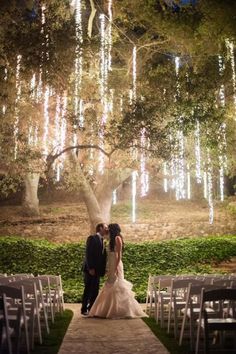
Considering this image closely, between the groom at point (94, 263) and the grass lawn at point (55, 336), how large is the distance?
1.58ft

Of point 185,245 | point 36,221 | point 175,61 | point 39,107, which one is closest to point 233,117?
point 175,61

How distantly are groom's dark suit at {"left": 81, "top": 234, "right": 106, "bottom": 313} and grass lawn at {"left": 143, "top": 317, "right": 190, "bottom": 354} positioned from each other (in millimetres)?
1240

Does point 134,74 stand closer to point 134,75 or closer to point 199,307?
point 134,75

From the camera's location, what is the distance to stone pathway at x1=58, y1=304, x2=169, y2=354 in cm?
576

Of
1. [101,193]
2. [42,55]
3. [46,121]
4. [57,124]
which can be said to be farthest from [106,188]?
[42,55]

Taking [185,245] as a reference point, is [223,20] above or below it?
above

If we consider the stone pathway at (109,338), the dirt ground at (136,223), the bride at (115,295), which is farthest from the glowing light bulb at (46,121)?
the stone pathway at (109,338)

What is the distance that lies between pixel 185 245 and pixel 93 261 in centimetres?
579

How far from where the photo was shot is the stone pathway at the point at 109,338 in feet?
18.9

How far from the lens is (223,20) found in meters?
11.0

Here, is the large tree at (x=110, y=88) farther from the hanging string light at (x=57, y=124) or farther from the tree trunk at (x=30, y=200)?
the tree trunk at (x=30, y=200)

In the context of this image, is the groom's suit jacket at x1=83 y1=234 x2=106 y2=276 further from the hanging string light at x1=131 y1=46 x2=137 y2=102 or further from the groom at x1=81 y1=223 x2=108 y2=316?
the hanging string light at x1=131 y1=46 x2=137 y2=102

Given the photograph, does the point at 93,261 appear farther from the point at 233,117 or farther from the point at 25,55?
the point at 233,117

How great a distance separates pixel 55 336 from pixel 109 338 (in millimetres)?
784
